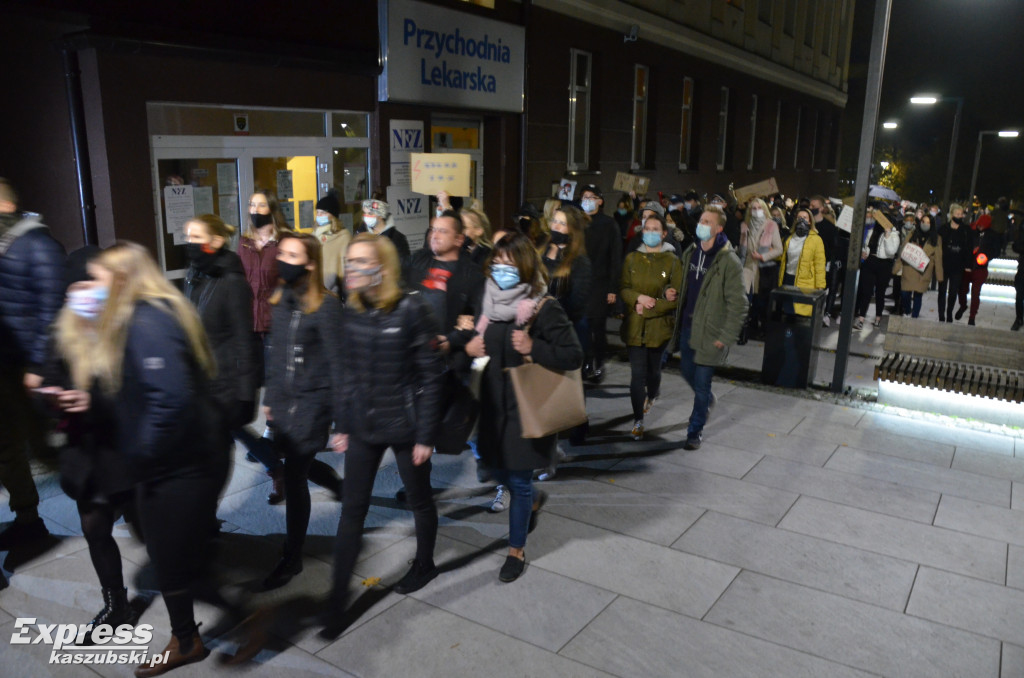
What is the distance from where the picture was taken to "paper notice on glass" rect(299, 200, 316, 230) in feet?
35.2

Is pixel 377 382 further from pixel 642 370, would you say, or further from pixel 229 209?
pixel 229 209

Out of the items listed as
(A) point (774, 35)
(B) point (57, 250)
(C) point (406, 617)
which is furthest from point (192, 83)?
(A) point (774, 35)

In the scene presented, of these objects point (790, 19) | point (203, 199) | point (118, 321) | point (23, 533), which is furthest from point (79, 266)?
point (790, 19)

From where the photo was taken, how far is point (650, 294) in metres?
6.90

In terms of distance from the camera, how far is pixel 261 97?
966cm

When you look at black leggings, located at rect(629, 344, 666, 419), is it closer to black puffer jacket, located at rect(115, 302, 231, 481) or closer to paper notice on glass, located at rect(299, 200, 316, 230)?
black puffer jacket, located at rect(115, 302, 231, 481)

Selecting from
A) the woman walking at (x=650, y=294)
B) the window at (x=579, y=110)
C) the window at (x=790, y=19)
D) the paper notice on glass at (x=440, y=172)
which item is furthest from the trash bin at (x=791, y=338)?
the window at (x=790, y=19)

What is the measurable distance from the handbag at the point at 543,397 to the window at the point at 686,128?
18096 millimetres

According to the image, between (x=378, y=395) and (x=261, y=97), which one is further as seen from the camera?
(x=261, y=97)

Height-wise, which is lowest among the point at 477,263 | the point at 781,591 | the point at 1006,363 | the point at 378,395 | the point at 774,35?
the point at 781,591

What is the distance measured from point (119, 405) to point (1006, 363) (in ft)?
26.7

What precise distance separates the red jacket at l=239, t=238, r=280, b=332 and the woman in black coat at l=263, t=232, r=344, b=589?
5.90ft

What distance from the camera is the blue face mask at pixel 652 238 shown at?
689 centimetres

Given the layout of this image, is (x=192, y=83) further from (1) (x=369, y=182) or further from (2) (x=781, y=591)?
(2) (x=781, y=591)
